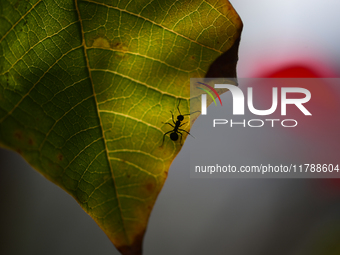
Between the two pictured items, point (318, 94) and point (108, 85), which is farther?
point (318, 94)

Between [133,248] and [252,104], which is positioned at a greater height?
[252,104]

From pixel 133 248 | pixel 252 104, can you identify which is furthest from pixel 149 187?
pixel 252 104

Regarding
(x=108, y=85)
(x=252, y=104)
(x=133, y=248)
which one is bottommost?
(x=133, y=248)

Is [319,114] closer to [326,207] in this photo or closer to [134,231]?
[326,207]

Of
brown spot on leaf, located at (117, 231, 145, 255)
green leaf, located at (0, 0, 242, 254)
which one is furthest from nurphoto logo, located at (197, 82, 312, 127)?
brown spot on leaf, located at (117, 231, 145, 255)

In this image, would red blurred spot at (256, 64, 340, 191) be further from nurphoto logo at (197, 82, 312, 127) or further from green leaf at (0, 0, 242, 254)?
green leaf at (0, 0, 242, 254)

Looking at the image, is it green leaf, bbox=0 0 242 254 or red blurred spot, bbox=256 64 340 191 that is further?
red blurred spot, bbox=256 64 340 191

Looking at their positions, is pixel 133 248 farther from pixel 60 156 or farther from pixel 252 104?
pixel 252 104

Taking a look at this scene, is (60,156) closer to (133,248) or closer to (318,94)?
(133,248)
